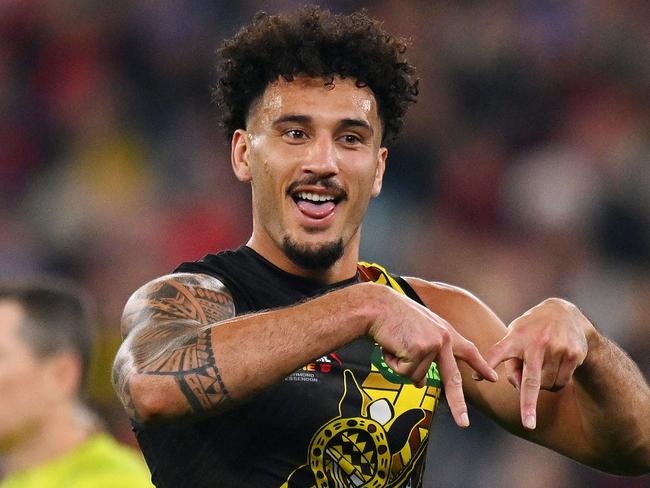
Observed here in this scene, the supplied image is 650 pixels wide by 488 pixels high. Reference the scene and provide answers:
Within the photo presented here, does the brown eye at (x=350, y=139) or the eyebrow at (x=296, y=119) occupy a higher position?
the eyebrow at (x=296, y=119)

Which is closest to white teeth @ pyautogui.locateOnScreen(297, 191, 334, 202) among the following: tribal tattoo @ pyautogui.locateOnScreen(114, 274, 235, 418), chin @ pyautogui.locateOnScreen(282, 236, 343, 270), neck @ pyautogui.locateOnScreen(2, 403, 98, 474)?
chin @ pyautogui.locateOnScreen(282, 236, 343, 270)

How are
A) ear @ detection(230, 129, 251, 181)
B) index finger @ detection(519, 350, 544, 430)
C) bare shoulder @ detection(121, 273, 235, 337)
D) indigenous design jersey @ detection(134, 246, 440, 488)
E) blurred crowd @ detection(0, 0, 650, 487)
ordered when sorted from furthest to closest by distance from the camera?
blurred crowd @ detection(0, 0, 650, 487) → ear @ detection(230, 129, 251, 181) → indigenous design jersey @ detection(134, 246, 440, 488) → bare shoulder @ detection(121, 273, 235, 337) → index finger @ detection(519, 350, 544, 430)

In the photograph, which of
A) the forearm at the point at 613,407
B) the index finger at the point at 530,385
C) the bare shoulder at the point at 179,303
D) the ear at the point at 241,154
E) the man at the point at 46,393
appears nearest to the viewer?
the index finger at the point at 530,385

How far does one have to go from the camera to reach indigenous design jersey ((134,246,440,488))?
131 inches

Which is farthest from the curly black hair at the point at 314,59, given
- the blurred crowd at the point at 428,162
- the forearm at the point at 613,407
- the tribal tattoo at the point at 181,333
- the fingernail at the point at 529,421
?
the blurred crowd at the point at 428,162

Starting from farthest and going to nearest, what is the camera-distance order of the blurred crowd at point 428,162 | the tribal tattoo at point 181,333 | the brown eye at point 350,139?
1. the blurred crowd at point 428,162
2. the brown eye at point 350,139
3. the tribal tattoo at point 181,333

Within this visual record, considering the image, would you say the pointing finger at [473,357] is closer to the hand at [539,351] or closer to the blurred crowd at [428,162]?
the hand at [539,351]

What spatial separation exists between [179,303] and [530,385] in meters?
0.91

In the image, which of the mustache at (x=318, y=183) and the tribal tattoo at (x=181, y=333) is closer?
the tribal tattoo at (x=181, y=333)

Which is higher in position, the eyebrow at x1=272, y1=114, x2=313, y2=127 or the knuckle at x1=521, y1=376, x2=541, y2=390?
the eyebrow at x1=272, y1=114, x2=313, y2=127

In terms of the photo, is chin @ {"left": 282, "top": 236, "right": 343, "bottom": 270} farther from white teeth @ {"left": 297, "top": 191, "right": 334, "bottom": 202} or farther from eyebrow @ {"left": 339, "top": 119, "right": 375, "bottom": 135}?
eyebrow @ {"left": 339, "top": 119, "right": 375, "bottom": 135}

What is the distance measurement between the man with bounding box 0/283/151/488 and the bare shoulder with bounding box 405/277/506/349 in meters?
1.61

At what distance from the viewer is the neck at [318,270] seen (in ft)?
12.3

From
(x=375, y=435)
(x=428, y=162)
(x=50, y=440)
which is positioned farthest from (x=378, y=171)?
(x=428, y=162)
